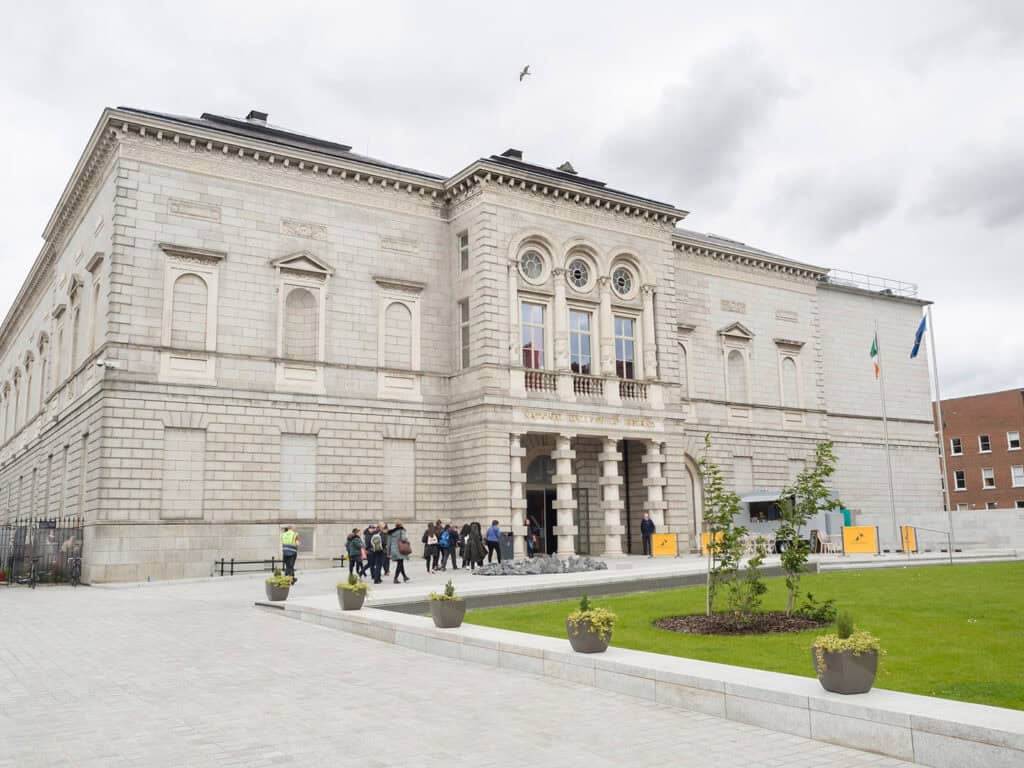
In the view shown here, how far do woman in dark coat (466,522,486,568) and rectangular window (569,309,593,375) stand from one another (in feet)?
31.8

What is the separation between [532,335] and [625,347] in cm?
487

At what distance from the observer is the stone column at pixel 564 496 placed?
3528 cm

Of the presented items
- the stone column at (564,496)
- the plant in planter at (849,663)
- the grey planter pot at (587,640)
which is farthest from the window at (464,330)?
the plant in planter at (849,663)

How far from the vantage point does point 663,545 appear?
36.7m

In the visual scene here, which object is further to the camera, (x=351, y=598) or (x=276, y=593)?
(x=276, y=593)

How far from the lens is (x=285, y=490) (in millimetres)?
32062

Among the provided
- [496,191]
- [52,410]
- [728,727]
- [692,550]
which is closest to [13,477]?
[52,410]

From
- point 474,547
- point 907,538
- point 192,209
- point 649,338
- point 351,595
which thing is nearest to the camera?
point 351,595

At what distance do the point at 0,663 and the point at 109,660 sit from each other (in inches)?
60.2

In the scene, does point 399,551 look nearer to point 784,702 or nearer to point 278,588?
point 278,588

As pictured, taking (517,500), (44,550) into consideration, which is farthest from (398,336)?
(44,550)

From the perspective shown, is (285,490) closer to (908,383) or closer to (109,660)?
(109,660)

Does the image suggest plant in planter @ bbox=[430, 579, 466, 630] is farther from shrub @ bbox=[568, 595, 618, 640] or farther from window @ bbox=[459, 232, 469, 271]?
window @ bbox=[459, 232, 469, 271]

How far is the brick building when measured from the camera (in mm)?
67125
